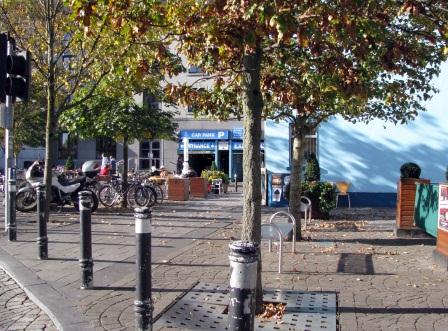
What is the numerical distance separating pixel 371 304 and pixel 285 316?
3.28ft

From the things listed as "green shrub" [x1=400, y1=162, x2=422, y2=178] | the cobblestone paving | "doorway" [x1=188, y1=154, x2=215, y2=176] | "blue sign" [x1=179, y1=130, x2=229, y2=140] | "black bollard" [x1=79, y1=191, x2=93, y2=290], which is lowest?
the cobblestone paving

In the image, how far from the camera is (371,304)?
6016 mm

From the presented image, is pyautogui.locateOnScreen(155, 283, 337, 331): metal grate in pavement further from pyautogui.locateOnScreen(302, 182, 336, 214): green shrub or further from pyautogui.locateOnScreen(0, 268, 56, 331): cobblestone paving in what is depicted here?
pyautogui.locateOnScreen(302, 182, 336, 214): green shrub

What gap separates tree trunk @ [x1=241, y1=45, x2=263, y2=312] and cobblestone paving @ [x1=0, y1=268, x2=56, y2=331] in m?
2.06

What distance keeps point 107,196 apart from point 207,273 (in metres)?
9.93

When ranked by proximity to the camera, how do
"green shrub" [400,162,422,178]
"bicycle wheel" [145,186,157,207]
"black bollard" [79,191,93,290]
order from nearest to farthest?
"black bollard" [79,191,93,290]
"green shrub" [400,162,422,178]
"bicycle wheel" [145,186,157,207]

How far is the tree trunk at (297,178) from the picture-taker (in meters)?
10.6

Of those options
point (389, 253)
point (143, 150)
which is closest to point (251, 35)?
point (389, 253)

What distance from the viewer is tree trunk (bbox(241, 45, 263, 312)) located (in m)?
5.66

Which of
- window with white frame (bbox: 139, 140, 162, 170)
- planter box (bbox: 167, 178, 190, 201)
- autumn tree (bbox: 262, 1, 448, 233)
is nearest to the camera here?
autumn tree (bbox: 262, 1, 448, 233)

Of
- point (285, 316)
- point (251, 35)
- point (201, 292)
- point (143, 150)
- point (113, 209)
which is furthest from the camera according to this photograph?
point (143, 150)

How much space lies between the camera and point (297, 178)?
10.9m

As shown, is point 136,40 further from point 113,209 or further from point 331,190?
point 113,209

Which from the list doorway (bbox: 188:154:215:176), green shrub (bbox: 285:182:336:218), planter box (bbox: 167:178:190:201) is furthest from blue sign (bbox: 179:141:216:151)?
green shrub (bbox: 285:182:336:218)
